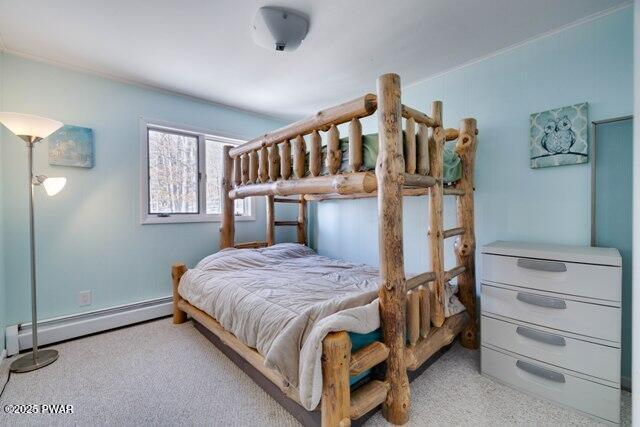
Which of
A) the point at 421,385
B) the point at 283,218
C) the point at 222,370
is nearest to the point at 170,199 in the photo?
the point at 283,218

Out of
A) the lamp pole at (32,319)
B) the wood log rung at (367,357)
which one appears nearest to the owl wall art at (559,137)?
the wood log rung at (367,357)

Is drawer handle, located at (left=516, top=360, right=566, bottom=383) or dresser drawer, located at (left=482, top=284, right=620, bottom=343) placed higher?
dresser drawer, located at (left=482, top=284, right=620, bottom=343)

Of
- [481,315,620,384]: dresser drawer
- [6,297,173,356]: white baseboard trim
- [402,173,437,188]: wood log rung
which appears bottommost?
[6,297,173,356]: white baseboard trim

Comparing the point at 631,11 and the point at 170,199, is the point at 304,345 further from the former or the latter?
the point at 631,11

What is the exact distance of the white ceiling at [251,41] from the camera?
5.48 feet

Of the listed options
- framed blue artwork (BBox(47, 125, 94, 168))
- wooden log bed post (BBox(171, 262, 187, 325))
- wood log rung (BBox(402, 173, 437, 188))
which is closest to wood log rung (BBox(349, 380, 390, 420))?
wood log rung (BBox(402, 173, 437, 188))

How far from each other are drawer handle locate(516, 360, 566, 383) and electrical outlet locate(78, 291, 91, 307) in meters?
3.34

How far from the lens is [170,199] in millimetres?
2947

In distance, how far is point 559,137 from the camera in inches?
74.7

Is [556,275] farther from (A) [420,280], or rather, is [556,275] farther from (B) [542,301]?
(A) [420,280]

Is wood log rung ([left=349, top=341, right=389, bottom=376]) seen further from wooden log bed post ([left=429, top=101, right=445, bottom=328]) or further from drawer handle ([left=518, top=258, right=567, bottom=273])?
drawer handle ([left=518, top=258, right=567, bottom=273])

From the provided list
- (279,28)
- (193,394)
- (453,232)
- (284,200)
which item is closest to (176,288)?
(193,394)

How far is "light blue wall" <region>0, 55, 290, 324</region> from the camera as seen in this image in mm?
2123

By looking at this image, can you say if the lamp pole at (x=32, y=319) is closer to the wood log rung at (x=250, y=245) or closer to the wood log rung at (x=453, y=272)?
the wood log rung at (x=250, y=245)
